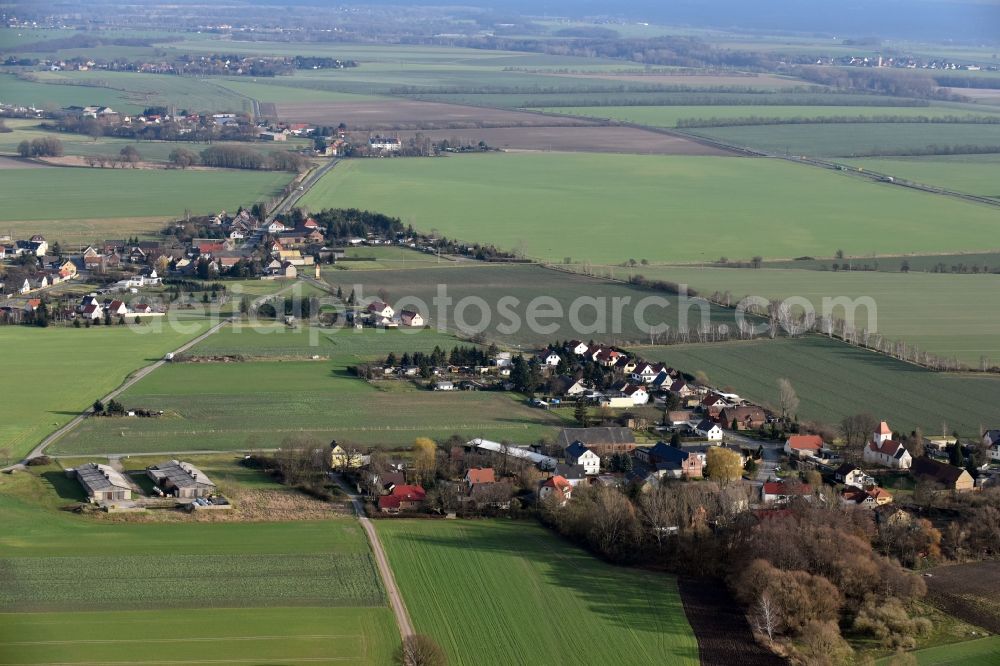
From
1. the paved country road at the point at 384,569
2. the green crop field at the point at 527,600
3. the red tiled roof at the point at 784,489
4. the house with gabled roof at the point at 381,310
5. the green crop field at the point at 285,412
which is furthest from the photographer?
the house with gabled roof at the point at 381,310

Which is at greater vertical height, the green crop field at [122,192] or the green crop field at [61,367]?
the green crop field at [122,192]

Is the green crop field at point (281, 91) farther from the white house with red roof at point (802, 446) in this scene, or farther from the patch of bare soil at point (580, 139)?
the white house with red roof at point (802, 446)

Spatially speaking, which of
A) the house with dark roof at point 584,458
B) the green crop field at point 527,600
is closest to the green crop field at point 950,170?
the house with dark roof at point 584,458

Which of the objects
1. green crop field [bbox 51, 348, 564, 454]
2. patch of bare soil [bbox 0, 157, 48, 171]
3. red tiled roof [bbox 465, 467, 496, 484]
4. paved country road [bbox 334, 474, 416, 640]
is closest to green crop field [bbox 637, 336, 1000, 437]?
green crop field [bbox 51, 348, 564, 454]

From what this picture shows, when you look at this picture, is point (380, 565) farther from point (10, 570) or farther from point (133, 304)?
point (133, 304)

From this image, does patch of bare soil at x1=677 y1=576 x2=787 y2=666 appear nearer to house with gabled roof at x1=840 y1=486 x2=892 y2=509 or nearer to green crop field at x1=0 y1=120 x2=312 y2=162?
house with gabled roof at x1=840 y1=486 x2=892 y2=509
